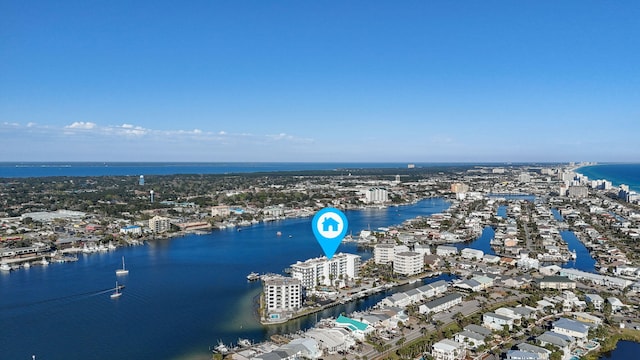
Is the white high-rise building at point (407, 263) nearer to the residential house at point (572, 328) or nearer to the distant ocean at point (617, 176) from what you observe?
the residential house at point (572, 328)

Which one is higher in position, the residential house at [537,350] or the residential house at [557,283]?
the residential house at [537,350]

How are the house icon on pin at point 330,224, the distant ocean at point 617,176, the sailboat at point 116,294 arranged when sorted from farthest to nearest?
1. the distant ocean at point 617,176
2. the sailboat at point 116,294
3. the house icon on pin at point 330,224

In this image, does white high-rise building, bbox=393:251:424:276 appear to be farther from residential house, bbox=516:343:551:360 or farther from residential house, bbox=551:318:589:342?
residential house, bbox=516:343:551:360

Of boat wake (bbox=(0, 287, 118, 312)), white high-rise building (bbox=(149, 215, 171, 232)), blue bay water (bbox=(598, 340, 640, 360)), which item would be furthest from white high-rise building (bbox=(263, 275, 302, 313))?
white high-rise building (bbox=(149, 215, 171, 232))

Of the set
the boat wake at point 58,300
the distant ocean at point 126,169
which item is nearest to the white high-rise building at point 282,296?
the boat wake at point 58,300

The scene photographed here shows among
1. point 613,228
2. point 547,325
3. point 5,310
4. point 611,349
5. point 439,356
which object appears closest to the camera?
point 439,356

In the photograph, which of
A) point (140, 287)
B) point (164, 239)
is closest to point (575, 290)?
point (140, 287)

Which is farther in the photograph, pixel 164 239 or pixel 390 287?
pixel 164 239

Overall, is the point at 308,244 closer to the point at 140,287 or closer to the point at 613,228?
the point at 140,287
